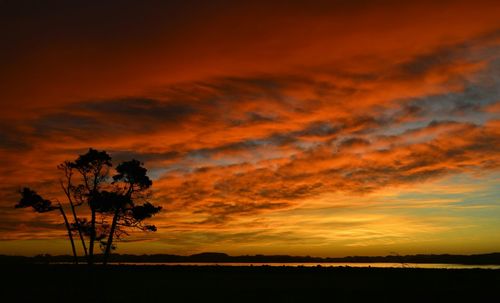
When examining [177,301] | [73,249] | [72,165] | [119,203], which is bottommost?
[177,301]

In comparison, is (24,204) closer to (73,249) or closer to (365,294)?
(73,249)

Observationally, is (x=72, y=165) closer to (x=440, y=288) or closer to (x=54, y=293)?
(x=54, y=293)

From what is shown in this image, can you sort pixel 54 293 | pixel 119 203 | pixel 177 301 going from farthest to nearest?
pixel 119 203
pixel 54 293
pixel 177 301

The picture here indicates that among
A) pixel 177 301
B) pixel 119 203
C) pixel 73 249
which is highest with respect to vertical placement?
pixel 119 203

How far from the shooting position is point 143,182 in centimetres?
5272

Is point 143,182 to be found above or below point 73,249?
above

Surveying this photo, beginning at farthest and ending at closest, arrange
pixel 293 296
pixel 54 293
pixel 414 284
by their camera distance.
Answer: pixel 414 284 < pixel 54 293 < pixel 293 296

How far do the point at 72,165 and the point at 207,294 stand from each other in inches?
1000

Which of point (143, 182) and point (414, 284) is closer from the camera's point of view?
point (414, 284)

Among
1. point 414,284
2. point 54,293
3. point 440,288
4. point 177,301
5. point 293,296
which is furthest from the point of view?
point 414,284

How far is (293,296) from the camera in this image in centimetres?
3303

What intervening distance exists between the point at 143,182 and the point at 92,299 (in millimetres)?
22045

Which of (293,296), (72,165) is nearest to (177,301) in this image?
(293,296)

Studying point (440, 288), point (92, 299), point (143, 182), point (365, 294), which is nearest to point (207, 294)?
point (92, 299)
